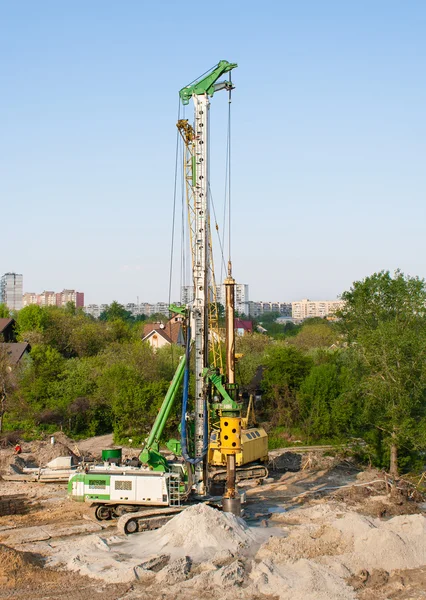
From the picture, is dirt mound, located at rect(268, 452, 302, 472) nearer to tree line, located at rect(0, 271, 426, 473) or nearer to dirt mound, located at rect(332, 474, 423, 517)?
tree line, located at rect(0, 271, 426, 473)

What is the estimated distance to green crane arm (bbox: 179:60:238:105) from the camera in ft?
77.6

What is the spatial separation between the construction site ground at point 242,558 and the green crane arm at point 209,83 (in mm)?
14104

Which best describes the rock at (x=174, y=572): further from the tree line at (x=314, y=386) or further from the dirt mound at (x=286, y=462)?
the dirt mound at (x=286, y=462)

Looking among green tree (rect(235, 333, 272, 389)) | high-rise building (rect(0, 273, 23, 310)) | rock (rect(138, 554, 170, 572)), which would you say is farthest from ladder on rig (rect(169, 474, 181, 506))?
high-rise building (rect(0, 273, 23, 310))

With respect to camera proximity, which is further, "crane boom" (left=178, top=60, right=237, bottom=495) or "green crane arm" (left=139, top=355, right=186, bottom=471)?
"crane boom" (left=178, top=60, right=237, bottom=495)

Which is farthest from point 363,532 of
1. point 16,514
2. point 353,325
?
point 353,325

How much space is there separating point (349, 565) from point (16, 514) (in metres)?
11.5

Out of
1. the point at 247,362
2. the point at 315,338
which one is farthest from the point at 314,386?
the point at 315,338

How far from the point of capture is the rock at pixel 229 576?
16.0 metres

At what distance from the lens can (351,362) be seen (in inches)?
1205

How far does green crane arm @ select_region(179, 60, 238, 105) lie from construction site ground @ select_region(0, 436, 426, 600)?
14.1m

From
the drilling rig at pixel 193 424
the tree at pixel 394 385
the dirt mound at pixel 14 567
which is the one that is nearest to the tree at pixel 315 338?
the tree at pixel 394 385

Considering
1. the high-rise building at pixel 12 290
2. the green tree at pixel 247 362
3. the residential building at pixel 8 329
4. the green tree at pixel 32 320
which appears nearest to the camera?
the green tree at pixel 247 362

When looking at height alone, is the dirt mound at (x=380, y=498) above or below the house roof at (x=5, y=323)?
below
